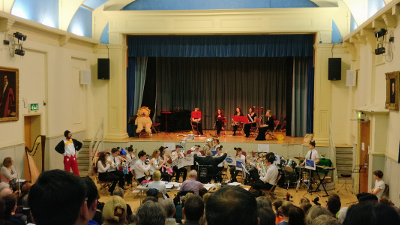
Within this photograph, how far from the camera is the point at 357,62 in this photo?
1388 cm

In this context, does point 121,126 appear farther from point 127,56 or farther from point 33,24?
point 33,24

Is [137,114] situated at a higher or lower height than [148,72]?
lower

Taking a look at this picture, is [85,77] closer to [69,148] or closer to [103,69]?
[103,69]

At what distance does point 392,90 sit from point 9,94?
382 inches

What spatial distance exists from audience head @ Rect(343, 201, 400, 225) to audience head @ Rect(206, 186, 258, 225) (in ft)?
1.44

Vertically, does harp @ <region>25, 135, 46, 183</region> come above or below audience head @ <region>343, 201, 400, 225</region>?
below

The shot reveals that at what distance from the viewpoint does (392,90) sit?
959 cm

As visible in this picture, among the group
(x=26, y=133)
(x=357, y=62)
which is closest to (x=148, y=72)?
(x=26, y=133)

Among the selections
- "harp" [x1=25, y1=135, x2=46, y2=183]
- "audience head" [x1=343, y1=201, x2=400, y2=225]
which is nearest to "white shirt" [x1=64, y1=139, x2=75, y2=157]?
"harp" [x1=25, y1=135, x2=46, y2=183]

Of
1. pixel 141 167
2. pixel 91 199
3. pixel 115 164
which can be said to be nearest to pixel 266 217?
pixel 91 199

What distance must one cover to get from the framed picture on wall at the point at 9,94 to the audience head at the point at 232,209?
10.1 metres

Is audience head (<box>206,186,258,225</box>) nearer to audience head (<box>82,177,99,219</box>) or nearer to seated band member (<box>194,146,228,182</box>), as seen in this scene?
audience head (<box>82,177,99,219</box>)

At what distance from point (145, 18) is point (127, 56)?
1745mm

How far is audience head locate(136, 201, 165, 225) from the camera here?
402 cm
